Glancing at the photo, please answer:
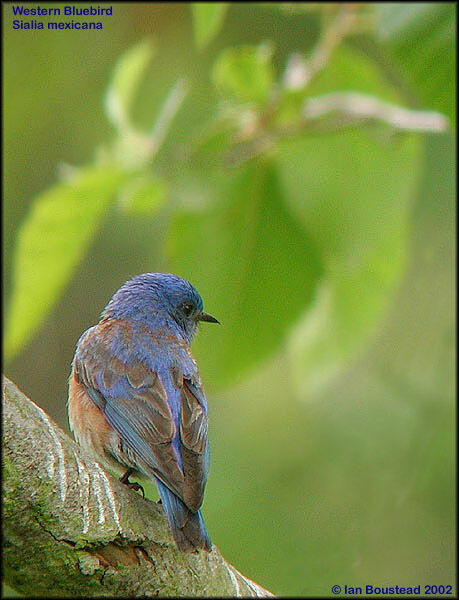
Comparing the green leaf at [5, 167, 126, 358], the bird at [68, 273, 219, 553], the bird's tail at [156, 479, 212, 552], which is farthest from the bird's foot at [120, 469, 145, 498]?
the green leaf at [5, 167, 126, 358]

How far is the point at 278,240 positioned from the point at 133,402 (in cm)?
96

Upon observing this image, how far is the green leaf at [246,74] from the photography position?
128 inches

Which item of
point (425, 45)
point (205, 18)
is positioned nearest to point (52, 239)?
point (205, 18)

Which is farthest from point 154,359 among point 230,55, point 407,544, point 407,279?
point 407,544

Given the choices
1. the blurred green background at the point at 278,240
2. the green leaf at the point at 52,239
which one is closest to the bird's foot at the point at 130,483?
the blurred green background at the point at 278,240

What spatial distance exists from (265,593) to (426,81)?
6.52ft

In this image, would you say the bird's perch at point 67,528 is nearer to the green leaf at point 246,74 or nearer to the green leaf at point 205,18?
the green leaf at point 205,18

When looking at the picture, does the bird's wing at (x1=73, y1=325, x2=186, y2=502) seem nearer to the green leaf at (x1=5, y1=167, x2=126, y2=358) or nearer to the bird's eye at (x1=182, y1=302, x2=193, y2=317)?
the green leaf at (x1=5, y1=167, x2=126, y2=358)

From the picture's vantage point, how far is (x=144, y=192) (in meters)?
3.31

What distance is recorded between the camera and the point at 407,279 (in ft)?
19.2

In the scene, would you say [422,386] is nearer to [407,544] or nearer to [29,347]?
[407,544]

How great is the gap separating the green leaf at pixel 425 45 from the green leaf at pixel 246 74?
0.46m

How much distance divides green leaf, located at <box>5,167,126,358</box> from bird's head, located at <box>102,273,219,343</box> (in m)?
0.27

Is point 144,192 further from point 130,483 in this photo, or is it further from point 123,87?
point 130,483
